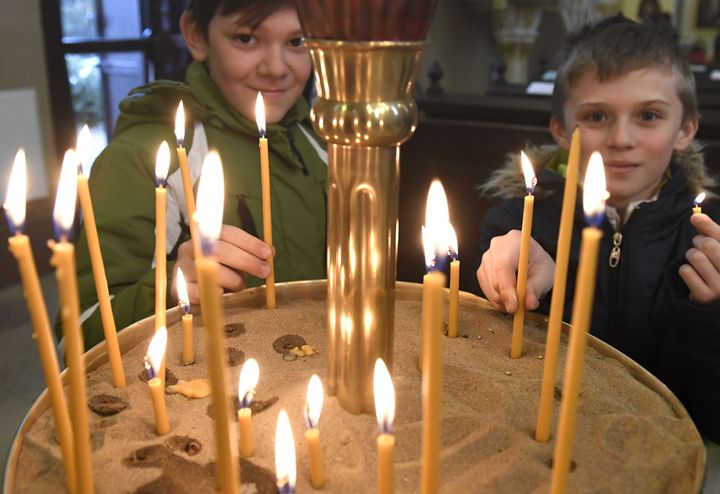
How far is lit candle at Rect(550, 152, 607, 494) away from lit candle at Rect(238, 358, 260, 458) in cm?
21

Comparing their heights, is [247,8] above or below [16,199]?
above

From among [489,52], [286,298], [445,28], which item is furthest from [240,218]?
[489,52]

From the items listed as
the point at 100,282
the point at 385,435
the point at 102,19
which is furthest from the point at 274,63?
the point at 102,19

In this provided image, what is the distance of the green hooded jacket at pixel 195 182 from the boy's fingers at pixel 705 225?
70 cm

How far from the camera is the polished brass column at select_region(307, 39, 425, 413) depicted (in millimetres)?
484

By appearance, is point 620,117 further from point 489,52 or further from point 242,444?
point 489,52

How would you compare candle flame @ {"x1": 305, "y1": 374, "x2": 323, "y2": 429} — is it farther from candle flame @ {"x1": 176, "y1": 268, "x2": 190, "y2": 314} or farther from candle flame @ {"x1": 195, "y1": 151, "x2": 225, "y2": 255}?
candle flame @ {"x1": 176, "y1": 268, "x2": 190, "y2": 314}

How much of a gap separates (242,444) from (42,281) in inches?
91.6

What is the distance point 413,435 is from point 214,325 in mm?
251

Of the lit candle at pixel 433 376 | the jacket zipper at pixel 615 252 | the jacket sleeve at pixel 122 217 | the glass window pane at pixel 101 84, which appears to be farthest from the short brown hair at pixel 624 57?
the glass window pane at pixel 101 84

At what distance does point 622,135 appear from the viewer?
1.11 meters

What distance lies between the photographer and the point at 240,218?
127 cm

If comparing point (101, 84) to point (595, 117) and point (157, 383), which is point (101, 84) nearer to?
point (595, 117)

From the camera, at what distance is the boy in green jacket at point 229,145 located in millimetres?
1166
